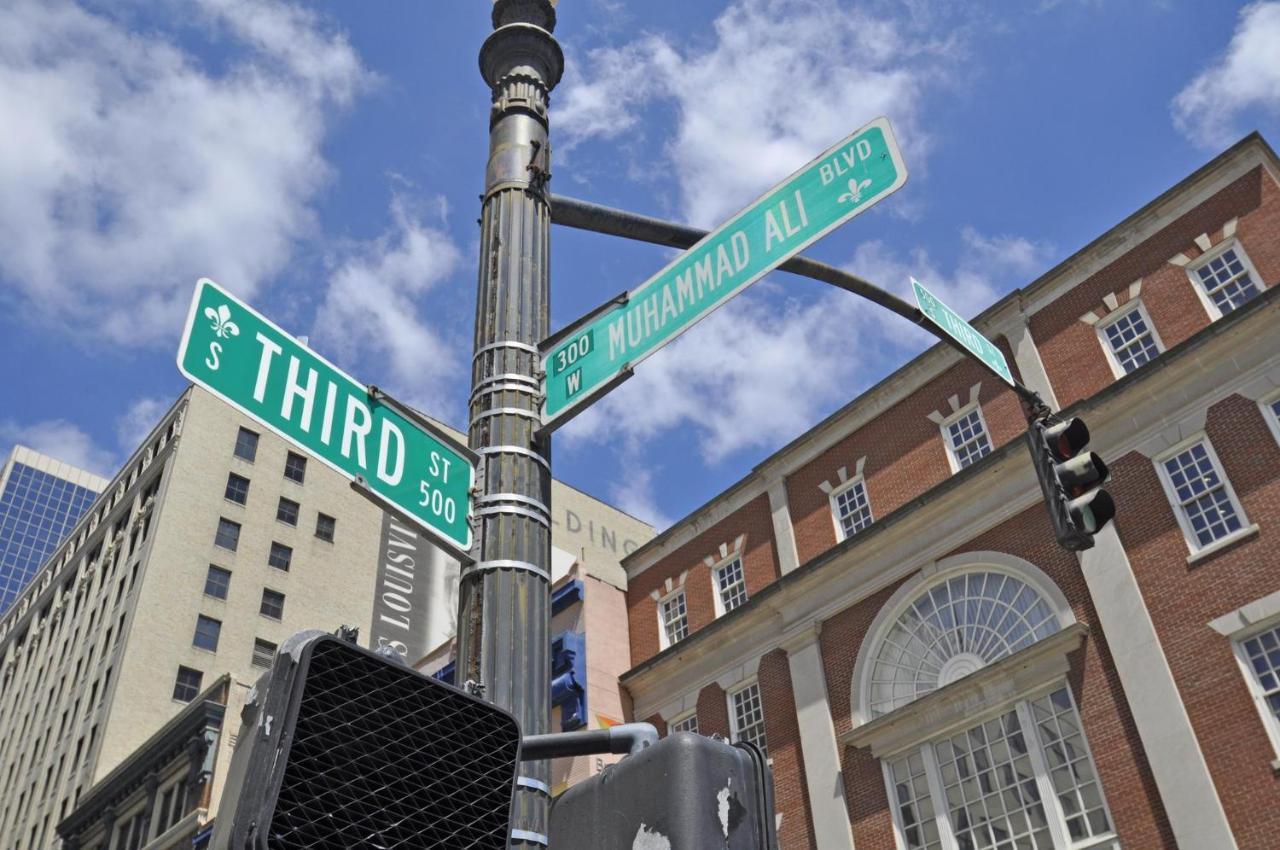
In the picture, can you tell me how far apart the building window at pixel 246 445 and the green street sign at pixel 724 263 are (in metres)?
63.1

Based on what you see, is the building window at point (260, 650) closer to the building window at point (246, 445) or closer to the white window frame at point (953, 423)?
the building window at point (246, 445)

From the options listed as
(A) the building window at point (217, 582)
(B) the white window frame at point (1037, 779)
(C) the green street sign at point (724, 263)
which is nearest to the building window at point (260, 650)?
(A) the building window at point (217, 582)

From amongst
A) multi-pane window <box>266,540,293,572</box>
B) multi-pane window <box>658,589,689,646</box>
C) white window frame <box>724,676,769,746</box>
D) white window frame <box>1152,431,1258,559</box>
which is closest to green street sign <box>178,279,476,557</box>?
white window frame <box>1152,431,1258,559</box>

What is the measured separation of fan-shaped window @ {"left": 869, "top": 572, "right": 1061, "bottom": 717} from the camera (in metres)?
25.3

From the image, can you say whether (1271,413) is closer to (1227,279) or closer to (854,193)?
(1227,279)

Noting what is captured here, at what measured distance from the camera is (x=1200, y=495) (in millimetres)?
23094

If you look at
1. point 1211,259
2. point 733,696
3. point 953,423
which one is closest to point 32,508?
point 733,696

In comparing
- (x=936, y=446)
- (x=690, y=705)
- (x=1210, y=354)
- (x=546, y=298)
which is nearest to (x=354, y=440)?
(x=546, y=298)

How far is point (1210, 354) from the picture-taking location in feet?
77.6

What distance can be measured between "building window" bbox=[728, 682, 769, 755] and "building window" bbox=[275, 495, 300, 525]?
Result: 38993 mm

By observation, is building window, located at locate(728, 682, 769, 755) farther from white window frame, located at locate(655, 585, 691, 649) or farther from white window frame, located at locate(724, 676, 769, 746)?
white window frame, located at locate(655, 585, 691, 649)

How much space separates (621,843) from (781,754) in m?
28.1

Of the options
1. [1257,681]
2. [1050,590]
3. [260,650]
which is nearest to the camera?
[1257,681]

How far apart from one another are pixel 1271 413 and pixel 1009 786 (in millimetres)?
9343
